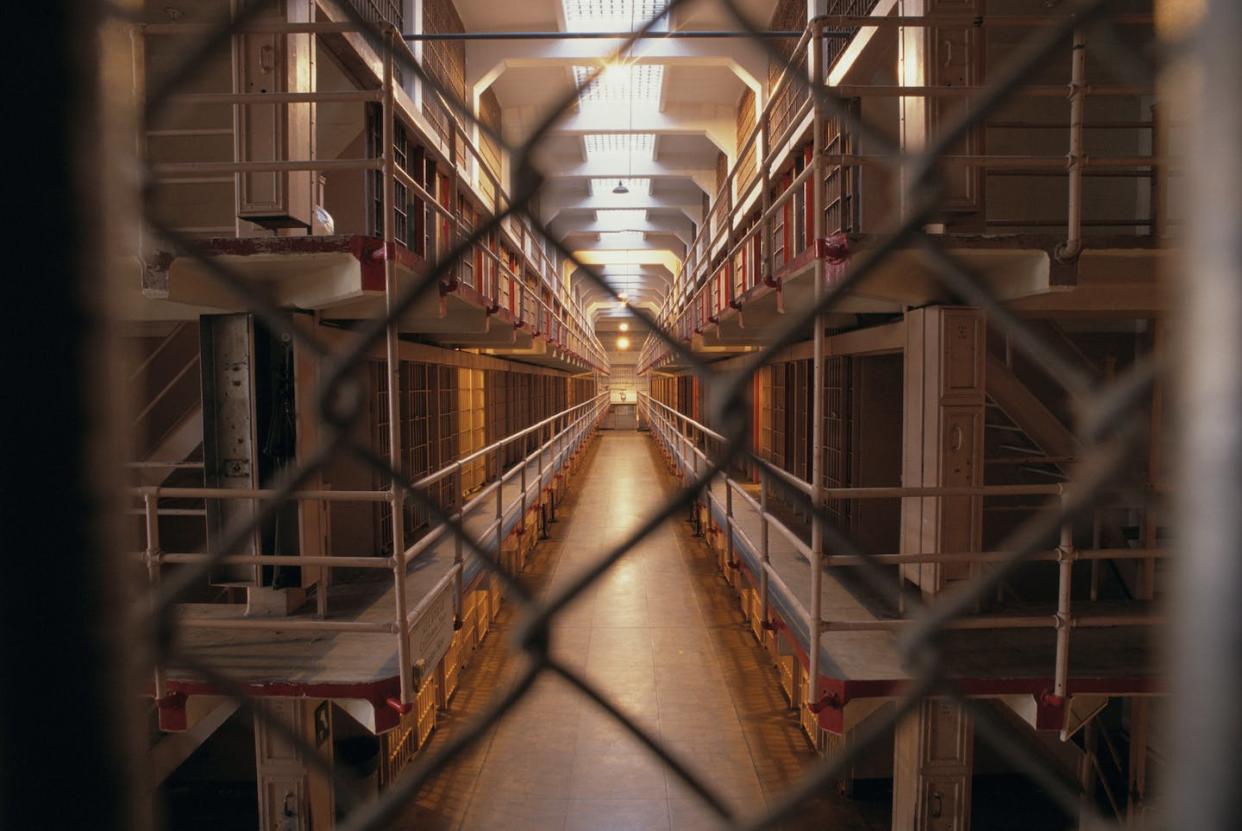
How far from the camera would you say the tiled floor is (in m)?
2.77

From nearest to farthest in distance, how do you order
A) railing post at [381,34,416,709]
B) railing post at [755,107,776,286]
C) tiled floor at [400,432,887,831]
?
railing post at [381,34,416,709], railing post at [755,107,776,286], tiled floor at [400,432,887,831]

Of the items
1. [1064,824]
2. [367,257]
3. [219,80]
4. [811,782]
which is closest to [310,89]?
[367,257]

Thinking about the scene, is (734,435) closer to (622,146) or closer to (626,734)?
(626,734)

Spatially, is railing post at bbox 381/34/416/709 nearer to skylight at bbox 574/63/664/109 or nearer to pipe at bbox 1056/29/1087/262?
pipe at bbox 1056/29/1087/262

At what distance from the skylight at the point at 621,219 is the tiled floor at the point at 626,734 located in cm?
773

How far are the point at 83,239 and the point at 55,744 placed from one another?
0.82 ft

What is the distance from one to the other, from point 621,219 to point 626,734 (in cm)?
1023

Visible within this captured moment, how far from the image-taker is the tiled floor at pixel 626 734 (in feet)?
9.09

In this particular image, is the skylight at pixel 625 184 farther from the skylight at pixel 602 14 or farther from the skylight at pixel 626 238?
the skylight at pixel 602 14

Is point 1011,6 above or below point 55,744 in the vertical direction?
above

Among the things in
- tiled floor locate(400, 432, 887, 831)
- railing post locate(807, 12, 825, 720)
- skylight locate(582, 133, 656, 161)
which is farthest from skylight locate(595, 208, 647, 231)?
railing post locate(807, 12, 825, 720)

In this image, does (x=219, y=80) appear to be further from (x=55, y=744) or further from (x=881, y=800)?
(x=881, y=800)

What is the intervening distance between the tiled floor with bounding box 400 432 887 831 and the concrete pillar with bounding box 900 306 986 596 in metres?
1.11

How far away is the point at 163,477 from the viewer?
9.71 ft
